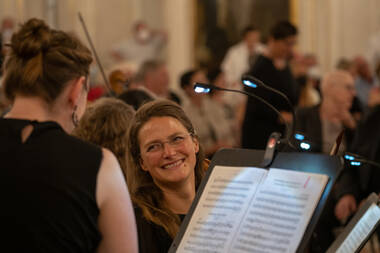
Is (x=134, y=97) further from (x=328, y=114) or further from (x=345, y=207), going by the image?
(x=328, y=114)

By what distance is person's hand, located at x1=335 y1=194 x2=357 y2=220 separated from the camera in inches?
191

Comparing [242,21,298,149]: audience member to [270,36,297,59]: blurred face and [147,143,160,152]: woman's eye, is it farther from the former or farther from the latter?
[147,143,160,152]: woman's eye

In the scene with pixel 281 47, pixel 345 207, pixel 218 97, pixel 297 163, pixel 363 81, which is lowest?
pixel 218 97

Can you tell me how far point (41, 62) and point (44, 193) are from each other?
34 centimetres

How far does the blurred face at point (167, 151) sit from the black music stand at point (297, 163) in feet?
1.82

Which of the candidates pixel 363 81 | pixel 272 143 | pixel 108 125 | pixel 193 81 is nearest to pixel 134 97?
pixel 108 125

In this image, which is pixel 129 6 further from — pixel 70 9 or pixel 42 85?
pixel 42 85

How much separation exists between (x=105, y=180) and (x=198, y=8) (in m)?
11.0

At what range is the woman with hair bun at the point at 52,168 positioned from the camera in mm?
1787

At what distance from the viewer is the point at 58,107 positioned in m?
1.86

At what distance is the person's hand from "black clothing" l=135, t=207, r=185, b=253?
8.14ft

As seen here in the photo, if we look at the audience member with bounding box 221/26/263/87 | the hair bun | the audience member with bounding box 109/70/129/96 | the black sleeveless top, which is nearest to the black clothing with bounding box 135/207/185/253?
the black sleeveless top

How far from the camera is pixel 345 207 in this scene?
487cm

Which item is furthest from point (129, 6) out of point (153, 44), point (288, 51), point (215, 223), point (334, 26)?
point (215, 223)
